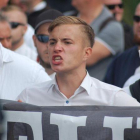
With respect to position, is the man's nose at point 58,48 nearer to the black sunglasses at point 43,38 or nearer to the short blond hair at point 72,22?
the short blond hair at point 72,22

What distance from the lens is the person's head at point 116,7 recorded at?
9578 mm

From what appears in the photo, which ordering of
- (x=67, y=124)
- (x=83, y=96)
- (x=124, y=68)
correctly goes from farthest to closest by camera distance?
(x=124, y=68) → (x=83, y=96) → (x=67, y=124)

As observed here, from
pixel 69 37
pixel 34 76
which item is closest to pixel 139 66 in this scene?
pixel 34 76

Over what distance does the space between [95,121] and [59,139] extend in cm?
31

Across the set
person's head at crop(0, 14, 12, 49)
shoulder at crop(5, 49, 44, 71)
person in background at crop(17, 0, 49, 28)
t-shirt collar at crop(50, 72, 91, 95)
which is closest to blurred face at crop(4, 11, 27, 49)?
person in background at crop(17, 0, 49, 28)

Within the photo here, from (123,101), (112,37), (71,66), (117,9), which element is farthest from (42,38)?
→ (117,9)

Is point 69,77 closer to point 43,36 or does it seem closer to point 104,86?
point 104,86

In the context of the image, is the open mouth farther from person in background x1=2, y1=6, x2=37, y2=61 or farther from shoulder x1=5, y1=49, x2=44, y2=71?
person in background x1=2, y1=6, x2=37, y2=61

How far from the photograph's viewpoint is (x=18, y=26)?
855 cm

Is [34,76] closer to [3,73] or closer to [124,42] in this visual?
[3,73]

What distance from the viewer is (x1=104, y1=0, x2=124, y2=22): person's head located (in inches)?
377

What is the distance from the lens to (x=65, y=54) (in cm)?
483

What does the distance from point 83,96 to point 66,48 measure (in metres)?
0.42

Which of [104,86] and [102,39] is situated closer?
[104,86]
